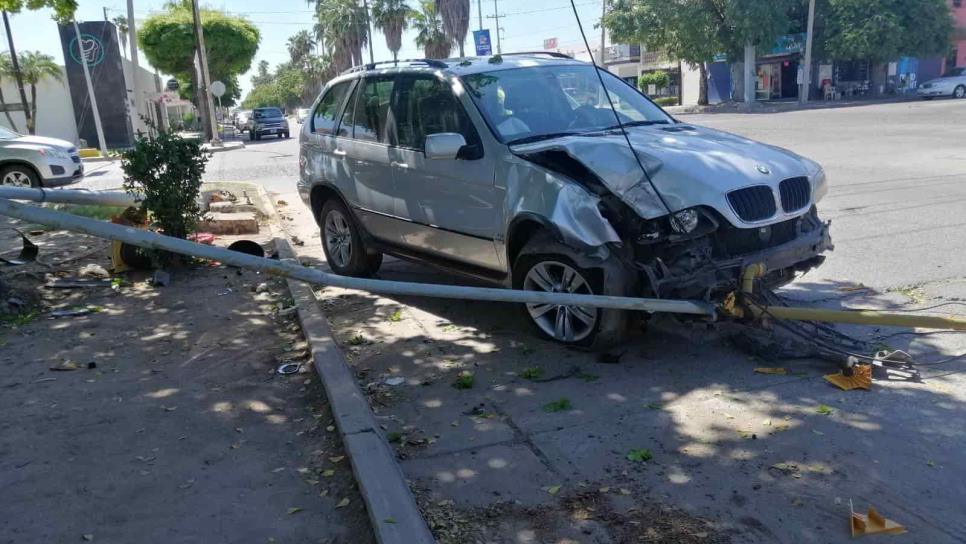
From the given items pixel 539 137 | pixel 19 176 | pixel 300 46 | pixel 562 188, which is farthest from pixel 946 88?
pixel 300 46

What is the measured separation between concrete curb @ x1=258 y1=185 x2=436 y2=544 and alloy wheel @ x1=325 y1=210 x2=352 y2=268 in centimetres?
177

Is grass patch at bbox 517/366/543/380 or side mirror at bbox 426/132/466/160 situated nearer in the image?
grass patch at bbox 517/366/543/380

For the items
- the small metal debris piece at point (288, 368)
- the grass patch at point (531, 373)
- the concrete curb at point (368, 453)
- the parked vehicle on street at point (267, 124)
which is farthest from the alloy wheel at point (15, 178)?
the parked vehicle on street at point (267, 124)

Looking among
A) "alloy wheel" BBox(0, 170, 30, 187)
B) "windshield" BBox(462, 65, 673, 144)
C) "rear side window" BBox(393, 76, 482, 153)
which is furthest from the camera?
"alloy wheel" BBox(0, 170, 30, 187)

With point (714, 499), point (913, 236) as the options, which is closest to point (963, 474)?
point (714, 499)

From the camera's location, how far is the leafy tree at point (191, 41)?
152 ft

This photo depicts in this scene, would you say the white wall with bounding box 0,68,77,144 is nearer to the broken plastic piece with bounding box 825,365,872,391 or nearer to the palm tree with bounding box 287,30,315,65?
the broken plastic piece with bounding box 825,365,872,391

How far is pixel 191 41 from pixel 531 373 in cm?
4709

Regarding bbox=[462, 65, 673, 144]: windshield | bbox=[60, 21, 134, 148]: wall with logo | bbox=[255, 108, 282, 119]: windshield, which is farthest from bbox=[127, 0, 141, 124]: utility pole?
bbox=[462, 65, 673, 144]: windshield

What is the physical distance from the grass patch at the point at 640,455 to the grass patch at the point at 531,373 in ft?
3.79

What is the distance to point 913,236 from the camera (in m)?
8.03

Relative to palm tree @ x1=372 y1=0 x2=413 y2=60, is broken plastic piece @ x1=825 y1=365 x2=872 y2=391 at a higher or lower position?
lower

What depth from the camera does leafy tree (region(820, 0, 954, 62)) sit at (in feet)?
131

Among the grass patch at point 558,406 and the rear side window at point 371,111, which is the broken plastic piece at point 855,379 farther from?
the rear side window at point 371,111
